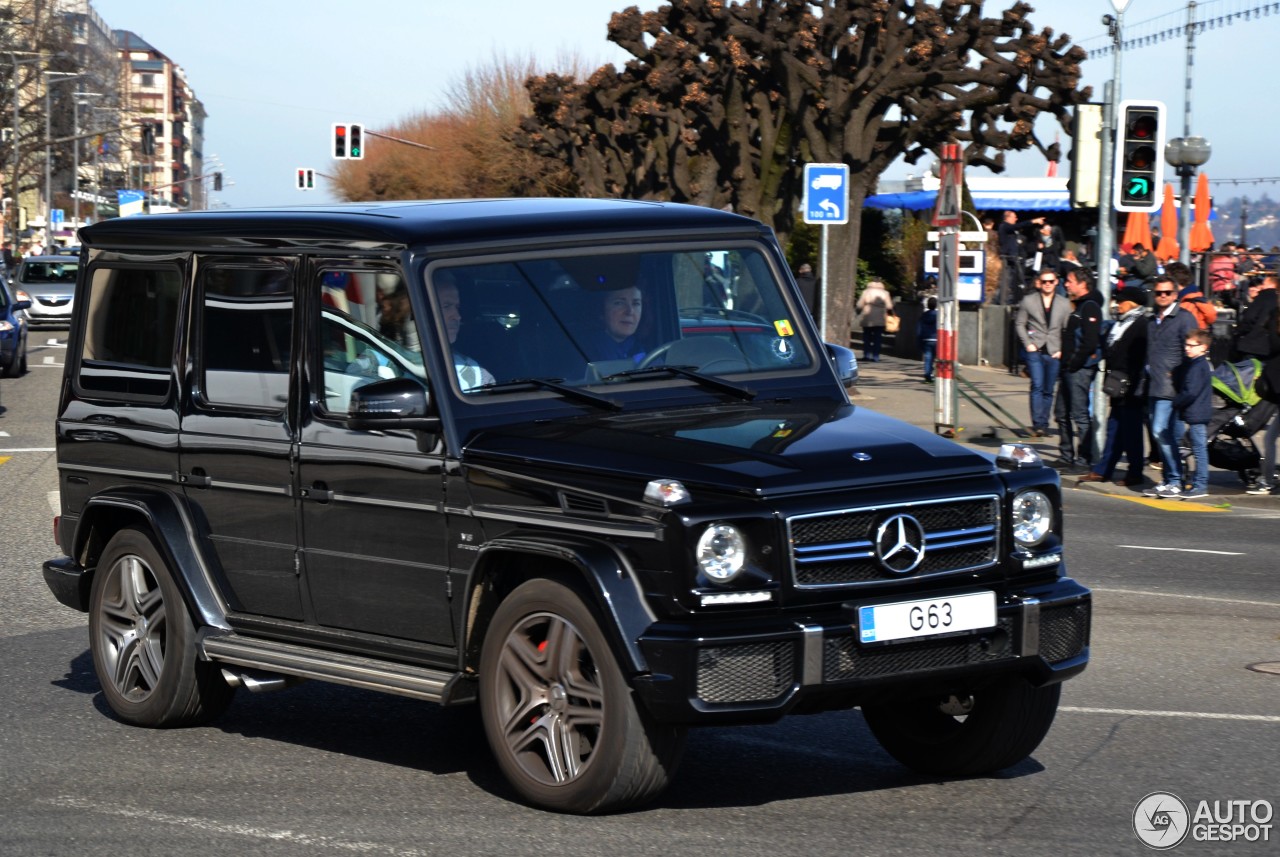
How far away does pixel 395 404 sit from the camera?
6.38 metres

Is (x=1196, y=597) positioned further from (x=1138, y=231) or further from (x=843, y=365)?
(x=1138, y=231)

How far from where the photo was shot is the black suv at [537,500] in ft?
18.7

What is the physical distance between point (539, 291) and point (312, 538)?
115 cm

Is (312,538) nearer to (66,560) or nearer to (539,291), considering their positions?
(539,291)

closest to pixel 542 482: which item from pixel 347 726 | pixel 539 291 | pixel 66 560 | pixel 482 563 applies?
pixel 482 563

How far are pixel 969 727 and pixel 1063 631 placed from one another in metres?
0.58

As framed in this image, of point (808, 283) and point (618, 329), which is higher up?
point (808, 283)

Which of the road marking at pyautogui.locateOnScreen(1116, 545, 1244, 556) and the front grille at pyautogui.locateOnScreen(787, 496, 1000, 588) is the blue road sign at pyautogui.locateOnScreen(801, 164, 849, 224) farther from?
the front grille at pyautogui.locateOnScreen(787, 496, 1000, 588)

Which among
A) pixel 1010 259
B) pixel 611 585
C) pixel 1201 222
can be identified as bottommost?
pixel 611 585

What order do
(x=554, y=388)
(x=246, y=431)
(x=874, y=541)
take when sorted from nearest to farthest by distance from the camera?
1. (x=874, y=541)
2. (x=554, y=388)
3. (x=246, y=431)

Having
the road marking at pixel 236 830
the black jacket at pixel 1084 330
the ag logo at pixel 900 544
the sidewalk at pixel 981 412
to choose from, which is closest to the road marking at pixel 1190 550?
the sidewalk at pixel 981 412

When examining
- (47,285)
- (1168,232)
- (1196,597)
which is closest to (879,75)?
(1168,232)

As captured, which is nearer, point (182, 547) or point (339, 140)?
point (182, 547)

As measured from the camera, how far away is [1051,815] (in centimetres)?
605
